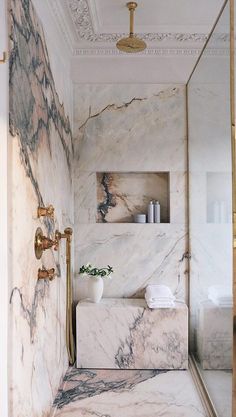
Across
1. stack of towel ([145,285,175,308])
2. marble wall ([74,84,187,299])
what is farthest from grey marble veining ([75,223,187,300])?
stack of towel ([145,285,175,308])

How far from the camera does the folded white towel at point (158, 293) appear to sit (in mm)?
2773

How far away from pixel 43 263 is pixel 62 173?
752 millimetres

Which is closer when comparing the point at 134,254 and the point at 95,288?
the point at 95,288

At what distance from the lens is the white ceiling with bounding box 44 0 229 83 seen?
246 centimetres

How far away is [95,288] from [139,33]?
5.88 ft

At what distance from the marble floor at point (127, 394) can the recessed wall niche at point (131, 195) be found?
1132mm

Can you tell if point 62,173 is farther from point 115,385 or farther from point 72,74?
point 115,385

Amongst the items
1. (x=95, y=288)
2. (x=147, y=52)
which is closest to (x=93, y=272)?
(x=95, y=288)

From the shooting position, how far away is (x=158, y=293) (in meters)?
2.83

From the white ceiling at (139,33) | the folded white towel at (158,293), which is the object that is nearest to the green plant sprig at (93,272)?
the folded white towel at (158,293)

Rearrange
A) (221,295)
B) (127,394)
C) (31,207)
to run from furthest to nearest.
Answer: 1. (127,394)
2. (221,295)
3. (31,207)

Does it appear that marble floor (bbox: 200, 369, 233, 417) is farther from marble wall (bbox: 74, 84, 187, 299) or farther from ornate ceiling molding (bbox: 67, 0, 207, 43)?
ornate ceiling molding (bbox: 67, 0, 207, 43)

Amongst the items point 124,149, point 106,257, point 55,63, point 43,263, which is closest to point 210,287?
point 43,263

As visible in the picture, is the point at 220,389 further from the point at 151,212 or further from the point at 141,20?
the point at 141,20
